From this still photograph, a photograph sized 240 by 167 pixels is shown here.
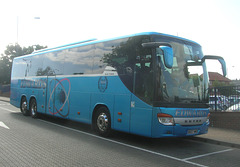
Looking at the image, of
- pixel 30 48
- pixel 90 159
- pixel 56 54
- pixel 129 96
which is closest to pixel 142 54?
pixel 129 96

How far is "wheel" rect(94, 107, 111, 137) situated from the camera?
8672 mm

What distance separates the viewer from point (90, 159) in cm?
591

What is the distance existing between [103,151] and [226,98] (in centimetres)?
729

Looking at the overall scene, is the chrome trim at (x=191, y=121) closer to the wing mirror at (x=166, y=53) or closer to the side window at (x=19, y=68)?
the wing mirror at (x=166, y=53)

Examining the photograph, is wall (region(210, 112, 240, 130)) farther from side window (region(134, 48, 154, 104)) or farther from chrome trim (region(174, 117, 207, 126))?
side window (region(134, 48, 154, 104))

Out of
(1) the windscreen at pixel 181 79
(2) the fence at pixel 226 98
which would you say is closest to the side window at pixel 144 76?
(1) the windscreen at pixel 181 79

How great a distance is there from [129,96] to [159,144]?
1.89 metres

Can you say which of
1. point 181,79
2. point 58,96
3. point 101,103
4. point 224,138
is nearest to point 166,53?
point 181,79

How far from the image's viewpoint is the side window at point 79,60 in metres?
9.77

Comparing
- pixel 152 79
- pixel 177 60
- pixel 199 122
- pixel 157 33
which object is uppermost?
pixel 157 33

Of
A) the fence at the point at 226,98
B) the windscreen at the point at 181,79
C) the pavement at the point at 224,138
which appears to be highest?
the windscreen at the point at 181,79

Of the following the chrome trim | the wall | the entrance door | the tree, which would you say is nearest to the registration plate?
the chrome trim

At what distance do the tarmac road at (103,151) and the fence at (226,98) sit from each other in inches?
133

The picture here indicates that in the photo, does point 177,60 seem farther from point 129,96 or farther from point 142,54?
point 129,96
